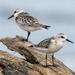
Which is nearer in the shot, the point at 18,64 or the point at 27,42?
the point at 18,64

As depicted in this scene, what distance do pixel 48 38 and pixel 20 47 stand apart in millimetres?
3387

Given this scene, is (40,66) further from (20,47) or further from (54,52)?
(20,47)

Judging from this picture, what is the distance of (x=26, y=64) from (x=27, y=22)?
539 centimetres

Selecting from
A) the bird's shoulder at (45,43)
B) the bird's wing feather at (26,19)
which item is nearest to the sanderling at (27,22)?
Result: the bird's wing feather at (26,19)

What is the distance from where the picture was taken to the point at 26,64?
17.2 m

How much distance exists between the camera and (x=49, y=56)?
2008cm

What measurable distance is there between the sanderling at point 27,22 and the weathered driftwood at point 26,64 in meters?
1.49

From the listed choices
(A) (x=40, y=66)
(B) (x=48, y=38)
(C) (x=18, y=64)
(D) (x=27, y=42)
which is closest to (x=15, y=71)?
(C) (x=18, y=64)

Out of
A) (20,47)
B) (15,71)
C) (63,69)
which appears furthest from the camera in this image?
(20,47)

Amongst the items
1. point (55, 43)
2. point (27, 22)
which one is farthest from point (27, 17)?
point (55, 43)

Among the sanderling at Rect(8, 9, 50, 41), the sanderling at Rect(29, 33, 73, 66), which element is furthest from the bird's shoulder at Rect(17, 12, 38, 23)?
the sanderling at Rect(29, 33, 73, 66)

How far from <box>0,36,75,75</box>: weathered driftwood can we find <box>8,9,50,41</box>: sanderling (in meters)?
1.49

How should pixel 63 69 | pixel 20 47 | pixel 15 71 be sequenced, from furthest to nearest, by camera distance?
pixel 20 47 → pixel 63 69 → pixel 15 71

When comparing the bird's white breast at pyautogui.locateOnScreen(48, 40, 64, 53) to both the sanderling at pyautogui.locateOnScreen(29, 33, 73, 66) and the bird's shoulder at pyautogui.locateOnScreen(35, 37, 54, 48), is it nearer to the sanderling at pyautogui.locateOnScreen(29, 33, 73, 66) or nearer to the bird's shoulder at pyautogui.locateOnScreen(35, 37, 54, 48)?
the sanderling at pyautogui.locateOnScreen(29, 33, 73, 66)
